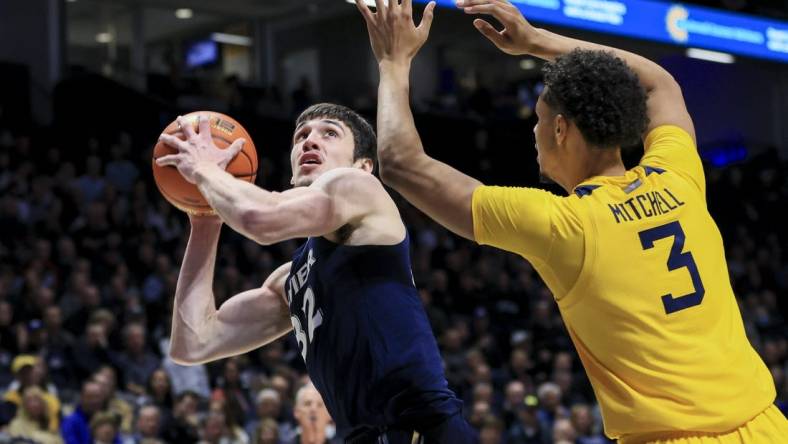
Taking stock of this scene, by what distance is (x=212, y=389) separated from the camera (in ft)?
37.8

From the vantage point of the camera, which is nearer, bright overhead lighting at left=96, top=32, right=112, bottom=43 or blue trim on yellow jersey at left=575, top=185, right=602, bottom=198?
blue trim on yellow jersey at left=575, top=185, right=602, bottom=198

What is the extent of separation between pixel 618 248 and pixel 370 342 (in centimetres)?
95

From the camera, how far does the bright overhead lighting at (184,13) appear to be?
20.7 metres

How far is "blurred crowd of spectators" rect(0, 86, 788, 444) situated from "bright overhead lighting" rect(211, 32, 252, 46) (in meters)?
5.18

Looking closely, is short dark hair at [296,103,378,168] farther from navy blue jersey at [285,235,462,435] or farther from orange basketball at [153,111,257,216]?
navy blue jersey at [285,235,462,435]

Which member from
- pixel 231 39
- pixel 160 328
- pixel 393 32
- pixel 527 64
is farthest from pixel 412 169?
pixel 527 64

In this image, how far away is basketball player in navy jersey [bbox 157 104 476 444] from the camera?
10.6 ft

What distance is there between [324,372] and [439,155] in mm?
15659

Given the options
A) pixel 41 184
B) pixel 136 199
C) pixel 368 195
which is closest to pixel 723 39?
pixel 136 199

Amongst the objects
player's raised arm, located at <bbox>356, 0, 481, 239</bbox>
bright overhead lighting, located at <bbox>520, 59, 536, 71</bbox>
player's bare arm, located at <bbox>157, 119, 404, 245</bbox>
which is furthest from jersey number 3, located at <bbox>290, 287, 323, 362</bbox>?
bright overhead lighting, located at <bbox>520, 59, 536, 71</bbox>

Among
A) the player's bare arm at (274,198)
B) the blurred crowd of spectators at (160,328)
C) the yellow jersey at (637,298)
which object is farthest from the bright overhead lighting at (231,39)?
the yellow jersey at (637,298)

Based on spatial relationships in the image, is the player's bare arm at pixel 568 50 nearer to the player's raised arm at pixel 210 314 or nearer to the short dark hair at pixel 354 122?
the short dark hair at pixel 354 122

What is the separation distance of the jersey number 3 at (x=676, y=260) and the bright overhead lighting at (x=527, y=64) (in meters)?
21.6

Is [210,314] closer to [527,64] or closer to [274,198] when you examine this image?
[274,198]
